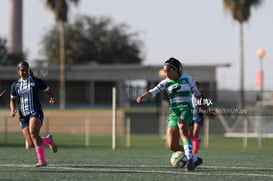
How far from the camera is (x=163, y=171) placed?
14.5 metres

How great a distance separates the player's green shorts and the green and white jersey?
96mm

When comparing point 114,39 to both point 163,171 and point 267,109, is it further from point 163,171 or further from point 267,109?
point 163,171

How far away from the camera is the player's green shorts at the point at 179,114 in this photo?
14.7 metres

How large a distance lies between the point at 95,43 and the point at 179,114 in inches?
3506

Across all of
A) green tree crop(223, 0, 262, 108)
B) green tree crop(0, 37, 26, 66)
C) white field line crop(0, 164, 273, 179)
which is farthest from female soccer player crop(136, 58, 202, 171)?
green tree crop(0, 37, 26, 66)

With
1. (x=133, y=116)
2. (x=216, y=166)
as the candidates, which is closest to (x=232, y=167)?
(x=216, y=166)

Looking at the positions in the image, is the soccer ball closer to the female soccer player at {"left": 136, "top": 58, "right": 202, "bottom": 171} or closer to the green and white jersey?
the female soccer player at {"left": 136, "top": 58, "right": 202, "bottom": 171}

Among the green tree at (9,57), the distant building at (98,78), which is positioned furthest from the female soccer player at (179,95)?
the green tree at (9,57)

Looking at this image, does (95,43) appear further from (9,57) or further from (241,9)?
(241,9)

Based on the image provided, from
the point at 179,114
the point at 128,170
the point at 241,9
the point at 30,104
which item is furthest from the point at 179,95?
the point at 241,9

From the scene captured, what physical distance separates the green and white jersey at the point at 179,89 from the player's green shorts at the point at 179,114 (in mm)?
96

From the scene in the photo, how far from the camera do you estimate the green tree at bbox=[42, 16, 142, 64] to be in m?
101

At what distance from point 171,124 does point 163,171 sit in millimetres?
884

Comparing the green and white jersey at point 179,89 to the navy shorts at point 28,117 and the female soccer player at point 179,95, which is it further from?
the navy shorts at point 28,117
